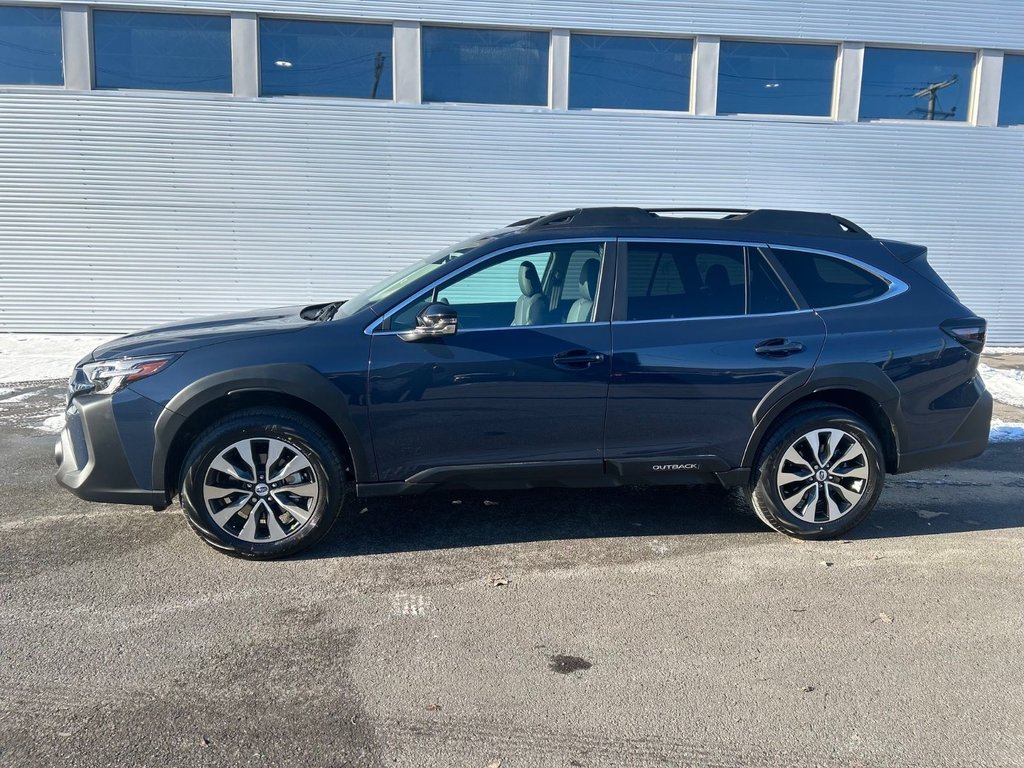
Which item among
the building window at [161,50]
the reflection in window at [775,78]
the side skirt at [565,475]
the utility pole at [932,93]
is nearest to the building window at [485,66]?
the reflection in window at [775,78]

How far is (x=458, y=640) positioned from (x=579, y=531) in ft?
4.66

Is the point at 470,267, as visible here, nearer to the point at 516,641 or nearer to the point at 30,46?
the point at 516,641

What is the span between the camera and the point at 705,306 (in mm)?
4375

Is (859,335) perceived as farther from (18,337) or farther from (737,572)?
(18,337)

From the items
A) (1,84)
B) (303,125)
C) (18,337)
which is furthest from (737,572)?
(1,84)

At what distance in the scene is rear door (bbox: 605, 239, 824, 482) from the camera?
423 centimetres

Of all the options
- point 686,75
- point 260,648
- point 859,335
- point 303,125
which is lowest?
point 260,648

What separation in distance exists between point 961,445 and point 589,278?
2.45 metres

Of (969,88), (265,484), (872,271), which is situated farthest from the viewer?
(969,88)

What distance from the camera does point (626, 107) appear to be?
1172cm

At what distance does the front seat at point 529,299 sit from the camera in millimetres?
4258

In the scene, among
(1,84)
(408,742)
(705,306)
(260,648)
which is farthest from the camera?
(1,84)

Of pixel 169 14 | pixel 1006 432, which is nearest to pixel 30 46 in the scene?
pixel 169 14

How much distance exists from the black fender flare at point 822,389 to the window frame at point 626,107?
8192mm
